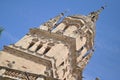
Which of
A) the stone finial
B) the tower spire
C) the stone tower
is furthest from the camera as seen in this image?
the tower spire

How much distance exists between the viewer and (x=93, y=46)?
51.2 m

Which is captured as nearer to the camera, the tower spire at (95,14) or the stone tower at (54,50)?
the stone tower at (54,50)

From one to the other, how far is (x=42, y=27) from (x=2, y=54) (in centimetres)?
780

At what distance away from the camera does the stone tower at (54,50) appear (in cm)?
3744

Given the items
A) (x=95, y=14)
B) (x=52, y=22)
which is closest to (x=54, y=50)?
(x=52, y=22)

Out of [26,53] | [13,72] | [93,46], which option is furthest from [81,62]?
[13,72]

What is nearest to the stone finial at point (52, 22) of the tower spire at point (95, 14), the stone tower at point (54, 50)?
the stone tower at point (54, 50)

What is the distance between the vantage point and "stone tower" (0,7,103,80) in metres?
37.4

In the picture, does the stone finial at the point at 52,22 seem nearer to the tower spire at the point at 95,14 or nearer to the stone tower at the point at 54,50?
the stone tower at the point at 54,50

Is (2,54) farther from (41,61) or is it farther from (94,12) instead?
(94,12)

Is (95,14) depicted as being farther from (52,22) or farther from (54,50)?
(54,50)

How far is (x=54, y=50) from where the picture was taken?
40.7m

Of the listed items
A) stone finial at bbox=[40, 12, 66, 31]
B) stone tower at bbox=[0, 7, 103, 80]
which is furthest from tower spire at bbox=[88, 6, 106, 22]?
stone finial at bbox=[40, 12, 66, 31]

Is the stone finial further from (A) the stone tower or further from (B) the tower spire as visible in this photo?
(B) the tower spire
